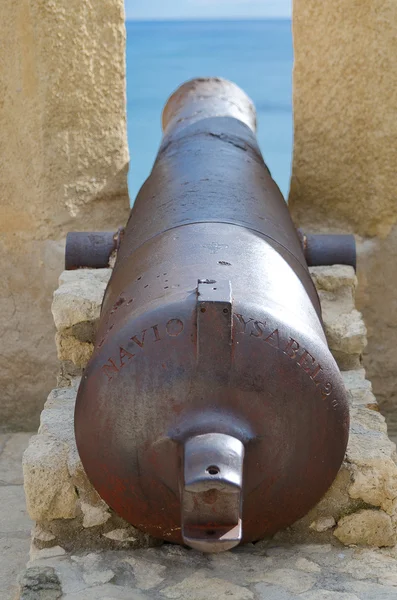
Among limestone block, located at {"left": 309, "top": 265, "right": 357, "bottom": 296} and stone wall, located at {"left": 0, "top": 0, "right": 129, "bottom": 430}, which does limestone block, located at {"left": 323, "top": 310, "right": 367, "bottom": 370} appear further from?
stone wall, located at {"left": 0, "top": 0, "right": 129, "bottom": 430}

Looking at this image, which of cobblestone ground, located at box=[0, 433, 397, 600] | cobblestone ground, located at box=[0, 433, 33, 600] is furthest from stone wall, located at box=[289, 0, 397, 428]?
cobblestone ground, located at box=[0, 433, 397, 600]

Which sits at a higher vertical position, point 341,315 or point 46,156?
point 46,156

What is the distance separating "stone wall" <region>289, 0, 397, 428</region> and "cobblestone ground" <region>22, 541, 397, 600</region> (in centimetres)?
221

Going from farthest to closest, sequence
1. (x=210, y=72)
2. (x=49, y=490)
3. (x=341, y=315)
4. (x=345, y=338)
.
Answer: (x=210, y=72), (x=341, y=315), (x=345, y=338), (x=49, y=490)

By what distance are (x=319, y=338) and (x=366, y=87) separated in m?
2.33

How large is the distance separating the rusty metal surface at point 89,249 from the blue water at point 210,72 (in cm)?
592

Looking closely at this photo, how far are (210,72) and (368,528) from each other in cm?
1038

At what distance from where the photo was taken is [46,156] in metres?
4.93

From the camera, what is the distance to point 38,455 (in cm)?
312

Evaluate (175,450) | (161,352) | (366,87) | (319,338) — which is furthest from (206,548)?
(366,87)

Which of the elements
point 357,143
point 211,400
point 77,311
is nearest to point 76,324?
point 77,311

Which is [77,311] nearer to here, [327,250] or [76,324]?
[76,324]

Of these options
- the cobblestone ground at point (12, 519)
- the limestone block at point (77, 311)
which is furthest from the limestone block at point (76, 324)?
the cobblestone ground at point (12, 519)

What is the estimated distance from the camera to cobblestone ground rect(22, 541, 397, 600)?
2791mm
